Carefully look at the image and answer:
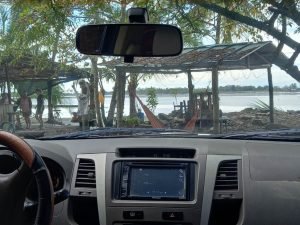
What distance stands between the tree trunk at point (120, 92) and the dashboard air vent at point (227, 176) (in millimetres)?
3645

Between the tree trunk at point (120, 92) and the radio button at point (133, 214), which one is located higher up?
the tree trunk at point (120, 92)

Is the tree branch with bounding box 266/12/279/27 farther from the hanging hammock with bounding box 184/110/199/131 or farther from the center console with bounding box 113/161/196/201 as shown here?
the center console with bounding box 113/161/196/201

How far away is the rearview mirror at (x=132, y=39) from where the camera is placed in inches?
149

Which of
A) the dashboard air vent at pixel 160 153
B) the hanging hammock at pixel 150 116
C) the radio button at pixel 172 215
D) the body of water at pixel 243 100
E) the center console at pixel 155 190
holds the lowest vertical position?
the radio button at pixel 172 215

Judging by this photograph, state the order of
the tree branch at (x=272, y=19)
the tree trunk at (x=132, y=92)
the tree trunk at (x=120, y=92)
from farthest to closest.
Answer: the tree branch at (x=272, y=19) → the tree trunk at (x=120, y=92) → the tree trunk at (x=132, y=92)

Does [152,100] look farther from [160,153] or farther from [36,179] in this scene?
[36,179]

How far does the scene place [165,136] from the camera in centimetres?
407

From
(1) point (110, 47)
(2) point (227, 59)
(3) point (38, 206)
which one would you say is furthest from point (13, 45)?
(3) point (38, 206)

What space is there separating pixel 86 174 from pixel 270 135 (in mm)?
1258

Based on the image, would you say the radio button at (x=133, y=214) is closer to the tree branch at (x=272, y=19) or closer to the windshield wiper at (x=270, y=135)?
the windshield wiper at (x=270, y=135)

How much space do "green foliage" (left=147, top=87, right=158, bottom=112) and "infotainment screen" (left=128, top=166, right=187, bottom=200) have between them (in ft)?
8.98

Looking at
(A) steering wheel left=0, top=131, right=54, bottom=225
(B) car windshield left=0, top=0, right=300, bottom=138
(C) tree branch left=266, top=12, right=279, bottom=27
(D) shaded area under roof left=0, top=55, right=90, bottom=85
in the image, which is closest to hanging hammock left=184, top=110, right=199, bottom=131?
(B) car windshield left=0, top=0, right=300, bottom=138

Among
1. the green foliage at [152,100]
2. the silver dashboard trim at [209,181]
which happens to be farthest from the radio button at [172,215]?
the green foliage at [152,100]

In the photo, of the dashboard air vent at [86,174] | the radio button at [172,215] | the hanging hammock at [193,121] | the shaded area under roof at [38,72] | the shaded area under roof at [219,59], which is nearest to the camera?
the radio button at [172,215]
